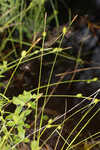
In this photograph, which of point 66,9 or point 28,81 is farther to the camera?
point 66,9

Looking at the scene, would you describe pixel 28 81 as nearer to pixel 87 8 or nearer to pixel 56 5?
pixel 56 5

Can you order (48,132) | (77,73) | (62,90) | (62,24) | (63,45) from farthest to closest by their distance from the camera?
(62,24), (63,45), (77,73), (62,90), (48,132)

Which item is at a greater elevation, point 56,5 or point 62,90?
point 56,5

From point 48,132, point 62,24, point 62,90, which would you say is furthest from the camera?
point 62,24

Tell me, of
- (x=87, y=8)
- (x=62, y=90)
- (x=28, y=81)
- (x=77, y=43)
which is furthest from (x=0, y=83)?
(x=87, y=8)

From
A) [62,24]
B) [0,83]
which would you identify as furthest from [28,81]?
[62,24]

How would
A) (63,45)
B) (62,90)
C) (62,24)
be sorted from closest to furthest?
(62,90)
(63,45)
(62,24)

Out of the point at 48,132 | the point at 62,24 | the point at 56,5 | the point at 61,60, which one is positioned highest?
the point at 56,5

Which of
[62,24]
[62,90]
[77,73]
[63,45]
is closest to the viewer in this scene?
[62,90]

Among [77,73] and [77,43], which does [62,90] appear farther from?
[77,43]
